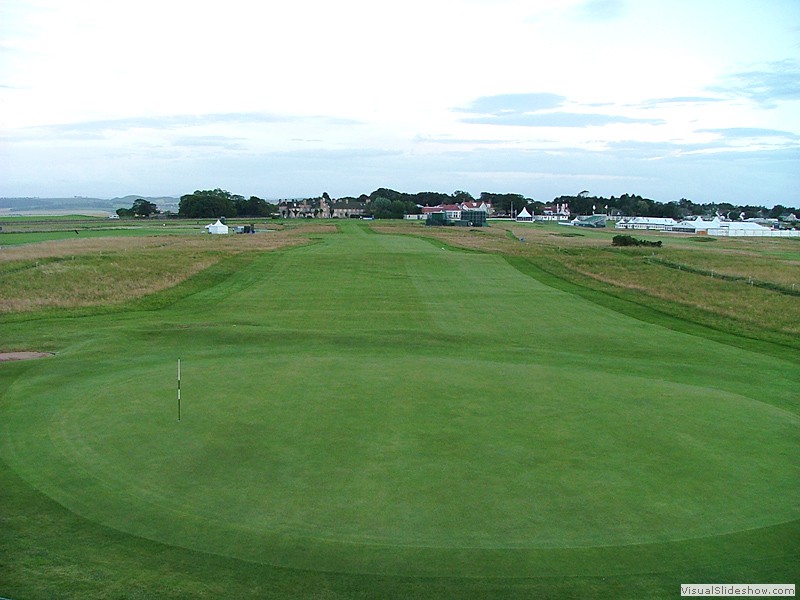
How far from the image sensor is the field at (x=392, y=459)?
7891mm

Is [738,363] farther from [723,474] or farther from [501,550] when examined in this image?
[501,550]

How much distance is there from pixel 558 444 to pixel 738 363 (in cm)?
1119

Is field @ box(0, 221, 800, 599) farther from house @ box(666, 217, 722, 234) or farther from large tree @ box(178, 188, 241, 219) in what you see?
large tree @ box(178, 188, 241, 219)

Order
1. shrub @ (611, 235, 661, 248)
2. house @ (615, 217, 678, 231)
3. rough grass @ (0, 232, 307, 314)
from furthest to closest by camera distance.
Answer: house @ (615, 217, 678, 231)
shrub @ (611, 235, 661, 248)
rough grass @ (0, 232, 307, 314)

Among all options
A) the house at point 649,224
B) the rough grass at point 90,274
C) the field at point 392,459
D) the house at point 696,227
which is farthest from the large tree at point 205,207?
the field at point 392,459

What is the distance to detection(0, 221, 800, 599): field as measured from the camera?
7.89 metres

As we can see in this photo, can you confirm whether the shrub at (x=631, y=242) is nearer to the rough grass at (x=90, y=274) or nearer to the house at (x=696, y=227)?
the rough grass at (x=90, y=274)

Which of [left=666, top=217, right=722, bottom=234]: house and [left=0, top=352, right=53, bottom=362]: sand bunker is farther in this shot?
[left=666, top=217, right=722, bottom=234]: house

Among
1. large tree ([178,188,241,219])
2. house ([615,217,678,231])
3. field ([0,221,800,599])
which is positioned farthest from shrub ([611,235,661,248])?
large tree ([178,188,241,219])

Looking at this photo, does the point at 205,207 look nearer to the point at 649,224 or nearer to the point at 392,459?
the point at 649,224

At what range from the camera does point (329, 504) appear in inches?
362

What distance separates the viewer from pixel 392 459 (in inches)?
423

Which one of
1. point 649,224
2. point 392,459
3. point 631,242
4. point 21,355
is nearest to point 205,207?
point 649,224

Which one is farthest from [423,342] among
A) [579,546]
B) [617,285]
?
[617,285]
